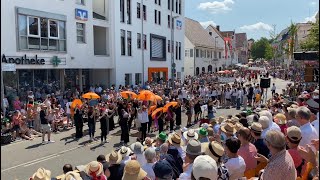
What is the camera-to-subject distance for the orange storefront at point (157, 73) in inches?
1473

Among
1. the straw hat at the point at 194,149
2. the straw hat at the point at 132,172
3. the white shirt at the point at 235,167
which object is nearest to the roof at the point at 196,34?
the white shirt at the point at 235,167

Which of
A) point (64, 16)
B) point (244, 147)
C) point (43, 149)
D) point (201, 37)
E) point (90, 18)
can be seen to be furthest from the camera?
point (201, 37)

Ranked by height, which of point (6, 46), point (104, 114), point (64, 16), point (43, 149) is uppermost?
point (64, 16)

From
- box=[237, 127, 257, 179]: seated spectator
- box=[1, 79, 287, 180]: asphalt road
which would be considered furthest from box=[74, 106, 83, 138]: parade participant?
box=[237, 127, 257, 179]: seated spectator

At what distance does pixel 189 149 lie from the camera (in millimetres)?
5012

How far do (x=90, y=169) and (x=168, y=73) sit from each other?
37220 mm

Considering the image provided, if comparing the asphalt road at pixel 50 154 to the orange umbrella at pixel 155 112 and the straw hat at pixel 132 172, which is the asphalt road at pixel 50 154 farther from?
the straw hat at pixel 132 172

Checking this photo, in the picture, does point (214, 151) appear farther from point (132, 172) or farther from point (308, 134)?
point (308, 134)

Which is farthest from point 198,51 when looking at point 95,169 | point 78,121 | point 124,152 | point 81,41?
point 95,169

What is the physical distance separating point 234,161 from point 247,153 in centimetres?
49

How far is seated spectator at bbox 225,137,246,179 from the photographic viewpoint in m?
Answer: 5.03

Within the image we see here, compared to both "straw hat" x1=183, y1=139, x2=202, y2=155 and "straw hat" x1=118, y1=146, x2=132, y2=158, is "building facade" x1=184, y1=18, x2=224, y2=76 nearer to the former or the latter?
"straw hat" x1=118, y1=146, x2=132, y2=158

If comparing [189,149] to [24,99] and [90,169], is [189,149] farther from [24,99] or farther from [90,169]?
[24,99]

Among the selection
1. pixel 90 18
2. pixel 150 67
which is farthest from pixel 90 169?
pixel 150 67
